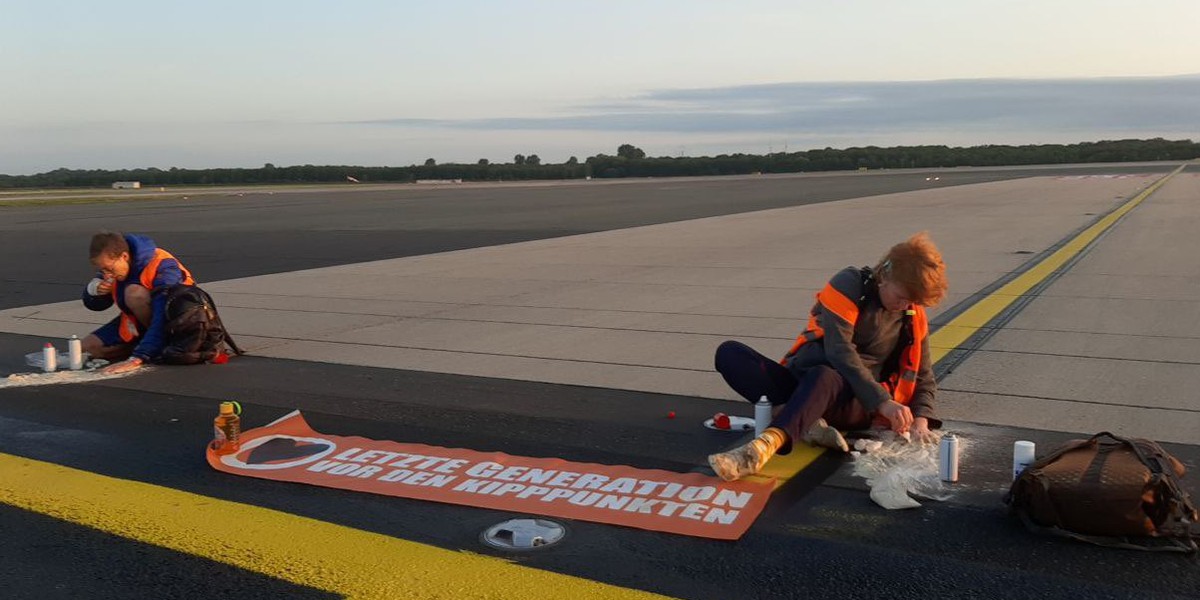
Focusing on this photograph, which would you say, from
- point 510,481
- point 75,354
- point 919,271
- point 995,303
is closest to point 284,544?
point 510,481

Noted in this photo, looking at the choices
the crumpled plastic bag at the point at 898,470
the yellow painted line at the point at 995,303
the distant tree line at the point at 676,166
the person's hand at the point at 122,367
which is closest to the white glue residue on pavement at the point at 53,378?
the person's hand at the point at 122,367

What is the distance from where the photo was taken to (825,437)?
4820mm

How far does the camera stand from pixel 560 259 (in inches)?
555

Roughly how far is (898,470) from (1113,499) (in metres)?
0.93

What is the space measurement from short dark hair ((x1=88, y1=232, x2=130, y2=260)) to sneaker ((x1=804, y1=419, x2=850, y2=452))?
4776mm

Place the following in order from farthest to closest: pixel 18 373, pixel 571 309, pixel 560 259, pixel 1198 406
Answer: pixel 560 259 → pixel 571 309 → pixel 18 373 → pixel 1198 406

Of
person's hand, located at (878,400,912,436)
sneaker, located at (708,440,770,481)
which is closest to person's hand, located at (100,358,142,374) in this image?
sneaker, located at (708,440,770,481)

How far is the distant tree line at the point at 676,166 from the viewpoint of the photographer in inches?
3772

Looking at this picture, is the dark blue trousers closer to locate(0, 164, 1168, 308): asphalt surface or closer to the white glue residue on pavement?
the white glue residue on pavement

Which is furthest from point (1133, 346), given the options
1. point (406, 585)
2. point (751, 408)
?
point (406, 585)

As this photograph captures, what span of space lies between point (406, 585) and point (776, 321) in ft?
18.5

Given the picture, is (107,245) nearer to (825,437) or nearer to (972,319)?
(825,437)

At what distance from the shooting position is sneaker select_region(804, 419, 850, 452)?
477 cm

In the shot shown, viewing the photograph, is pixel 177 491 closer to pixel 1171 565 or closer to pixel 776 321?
pixel 1171 565
